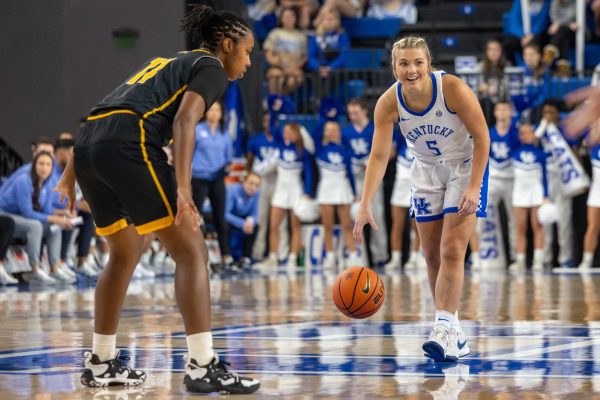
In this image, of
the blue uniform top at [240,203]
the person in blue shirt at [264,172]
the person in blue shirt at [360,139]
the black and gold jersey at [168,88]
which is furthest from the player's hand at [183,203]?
the person in blue shirt at [264,172]

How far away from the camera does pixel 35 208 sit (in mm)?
12500

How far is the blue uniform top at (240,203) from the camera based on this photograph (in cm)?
1611

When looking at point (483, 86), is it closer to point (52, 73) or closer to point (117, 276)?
point (52, 73)

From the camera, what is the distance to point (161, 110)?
4852 mm

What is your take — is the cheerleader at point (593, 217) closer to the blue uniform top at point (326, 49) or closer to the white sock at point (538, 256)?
the white sock at point (538, 256)

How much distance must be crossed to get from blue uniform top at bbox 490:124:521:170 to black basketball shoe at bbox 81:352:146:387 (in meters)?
10.5

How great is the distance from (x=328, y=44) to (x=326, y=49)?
122 millimetres

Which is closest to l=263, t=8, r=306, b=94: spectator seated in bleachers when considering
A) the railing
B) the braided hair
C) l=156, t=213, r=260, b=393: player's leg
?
the railing

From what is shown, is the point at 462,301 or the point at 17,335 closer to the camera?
the point at 17,335

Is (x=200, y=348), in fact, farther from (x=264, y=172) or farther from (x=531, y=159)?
(x=264, y=172)

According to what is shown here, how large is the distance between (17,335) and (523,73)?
10700 millimetres

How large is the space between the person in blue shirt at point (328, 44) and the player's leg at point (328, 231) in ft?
9.47

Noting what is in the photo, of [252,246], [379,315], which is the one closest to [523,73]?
[252,246]

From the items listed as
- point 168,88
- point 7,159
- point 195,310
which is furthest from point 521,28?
point 195,310
